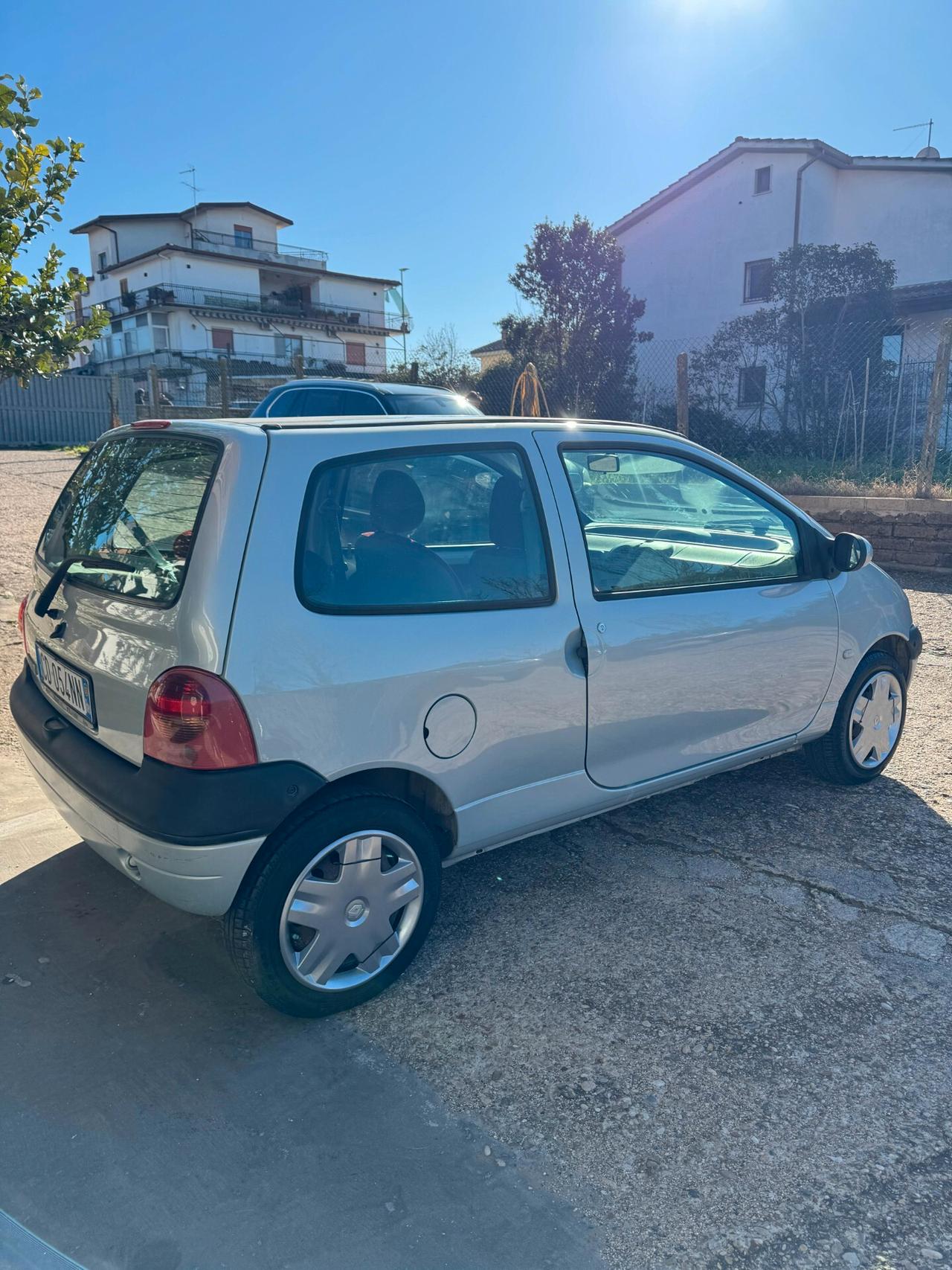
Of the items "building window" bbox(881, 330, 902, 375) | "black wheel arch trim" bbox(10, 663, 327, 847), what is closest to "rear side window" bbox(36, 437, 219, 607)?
"black wheel arch trim" bbox(10, 663, 327, 847)

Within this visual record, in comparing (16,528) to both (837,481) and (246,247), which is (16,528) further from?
(246,247)

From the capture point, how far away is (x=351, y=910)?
8.69 ft

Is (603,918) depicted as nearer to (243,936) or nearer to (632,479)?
(243,936)

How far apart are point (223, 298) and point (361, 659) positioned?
5190 centimetres

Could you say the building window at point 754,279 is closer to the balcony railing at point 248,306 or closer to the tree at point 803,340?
the tree at point 803,340

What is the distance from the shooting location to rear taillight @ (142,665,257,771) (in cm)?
233

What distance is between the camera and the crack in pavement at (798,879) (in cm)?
309

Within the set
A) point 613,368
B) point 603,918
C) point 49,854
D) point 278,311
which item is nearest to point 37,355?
point 49,854

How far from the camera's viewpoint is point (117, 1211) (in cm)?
202

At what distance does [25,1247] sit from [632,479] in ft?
10.0

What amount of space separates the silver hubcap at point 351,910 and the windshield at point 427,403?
5.46 meters

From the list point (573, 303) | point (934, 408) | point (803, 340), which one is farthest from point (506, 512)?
point (573, 303)

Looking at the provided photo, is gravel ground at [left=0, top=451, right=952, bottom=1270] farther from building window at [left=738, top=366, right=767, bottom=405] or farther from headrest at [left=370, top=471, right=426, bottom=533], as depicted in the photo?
building window at [left=738, top=366, right=767, bottom=405]

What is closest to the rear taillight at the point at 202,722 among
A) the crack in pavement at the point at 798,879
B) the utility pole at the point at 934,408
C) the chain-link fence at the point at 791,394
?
the crack in pavement at the point at 798,879
